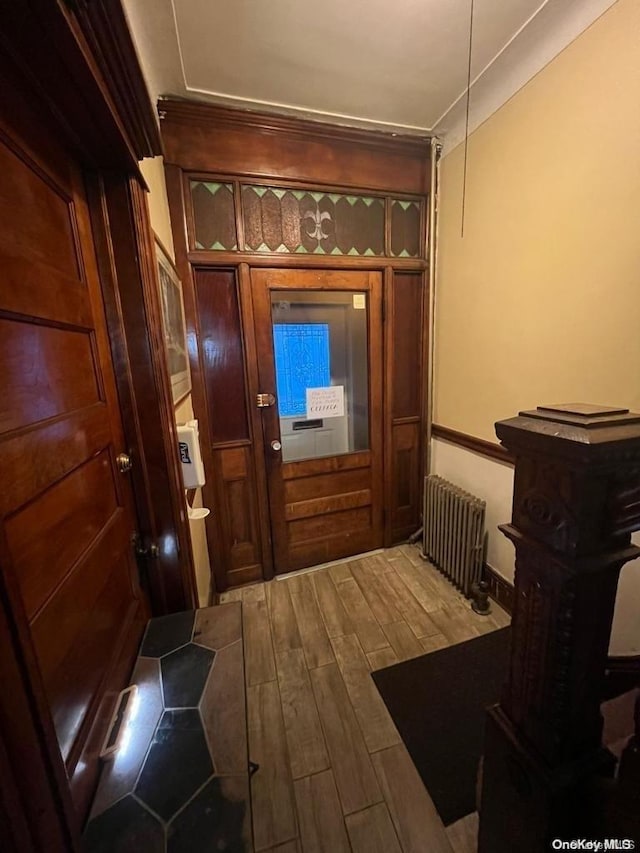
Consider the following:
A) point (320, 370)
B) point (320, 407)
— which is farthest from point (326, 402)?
point (320, 370)

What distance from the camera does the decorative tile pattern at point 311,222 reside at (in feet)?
6.36

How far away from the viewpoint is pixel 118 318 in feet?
Result: 3.37

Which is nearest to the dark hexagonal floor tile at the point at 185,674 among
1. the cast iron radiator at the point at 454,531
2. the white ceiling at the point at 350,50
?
the cast iron radiator at the point at 454,531

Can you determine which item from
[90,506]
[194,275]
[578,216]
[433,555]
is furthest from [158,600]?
[578,216]

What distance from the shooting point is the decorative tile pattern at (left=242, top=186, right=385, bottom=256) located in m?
1.94

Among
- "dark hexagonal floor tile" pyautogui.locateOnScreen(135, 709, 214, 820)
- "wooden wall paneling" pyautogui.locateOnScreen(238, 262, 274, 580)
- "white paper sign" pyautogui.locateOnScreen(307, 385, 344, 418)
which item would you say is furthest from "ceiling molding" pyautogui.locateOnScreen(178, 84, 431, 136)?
"dark hexagonal floor tile" pyautogui.locateOnScreen(135, 709, 214, 820)

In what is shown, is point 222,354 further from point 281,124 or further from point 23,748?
point 23,748

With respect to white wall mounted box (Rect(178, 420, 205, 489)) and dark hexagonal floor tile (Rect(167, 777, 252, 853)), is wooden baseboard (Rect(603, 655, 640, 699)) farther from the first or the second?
white wall mounted box (Rect(178, 420, 205, 489))

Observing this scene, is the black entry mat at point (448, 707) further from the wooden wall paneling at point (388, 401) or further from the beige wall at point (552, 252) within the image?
the wooden wall paneling at point (388, 401)

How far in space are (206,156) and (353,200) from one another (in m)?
0.87

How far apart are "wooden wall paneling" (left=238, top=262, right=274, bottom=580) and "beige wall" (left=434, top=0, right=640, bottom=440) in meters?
1.29

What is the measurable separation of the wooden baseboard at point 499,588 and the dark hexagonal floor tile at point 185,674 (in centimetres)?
170

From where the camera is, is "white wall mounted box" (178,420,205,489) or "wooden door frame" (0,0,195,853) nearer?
"wooden door frame" (0,0,195,853)

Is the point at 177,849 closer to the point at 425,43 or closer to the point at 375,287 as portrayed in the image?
the point at 375,287
